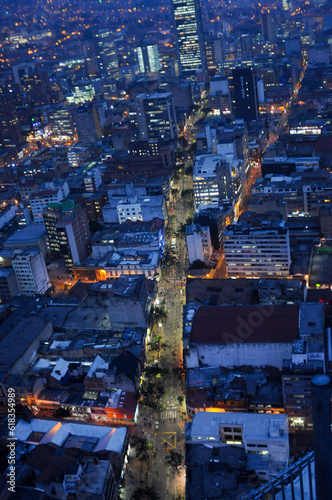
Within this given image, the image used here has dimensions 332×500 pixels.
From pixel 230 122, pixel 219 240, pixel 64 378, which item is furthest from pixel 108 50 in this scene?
pixel 64 378

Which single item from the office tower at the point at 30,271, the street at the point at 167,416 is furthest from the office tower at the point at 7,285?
the street at the point at 167,416

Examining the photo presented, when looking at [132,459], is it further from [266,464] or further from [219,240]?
[219,240]

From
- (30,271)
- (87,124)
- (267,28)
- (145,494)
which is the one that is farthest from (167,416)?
(267,28)

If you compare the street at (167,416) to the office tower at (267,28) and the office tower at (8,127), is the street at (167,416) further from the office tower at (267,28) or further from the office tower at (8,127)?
the office tower at (267,28)

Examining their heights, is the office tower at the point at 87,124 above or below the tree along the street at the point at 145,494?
above

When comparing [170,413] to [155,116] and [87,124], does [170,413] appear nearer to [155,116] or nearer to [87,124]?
[155,116]
